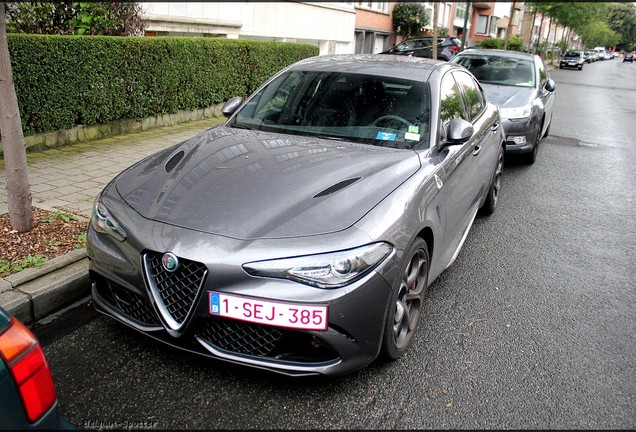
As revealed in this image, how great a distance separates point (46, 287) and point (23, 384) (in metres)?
1.99

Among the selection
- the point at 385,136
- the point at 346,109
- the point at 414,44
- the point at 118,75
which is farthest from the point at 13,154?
the point at 414,44

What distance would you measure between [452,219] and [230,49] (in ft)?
24.3

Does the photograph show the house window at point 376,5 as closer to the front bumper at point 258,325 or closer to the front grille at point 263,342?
the front bumper at point 258,325

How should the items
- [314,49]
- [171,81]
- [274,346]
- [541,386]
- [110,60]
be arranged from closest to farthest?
[274,346]
[541,386]
[110,60]
[171,81]
[314,49]

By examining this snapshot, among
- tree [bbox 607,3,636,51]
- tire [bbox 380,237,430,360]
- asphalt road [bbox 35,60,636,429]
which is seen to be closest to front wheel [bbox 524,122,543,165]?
asphalt road [bbox 35,60,636,429]

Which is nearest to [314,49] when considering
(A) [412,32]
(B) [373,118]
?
(B) [373,118]

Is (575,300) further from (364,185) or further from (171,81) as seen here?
(171,81)

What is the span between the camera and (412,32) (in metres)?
31.0

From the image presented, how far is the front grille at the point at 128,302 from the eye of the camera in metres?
2.65

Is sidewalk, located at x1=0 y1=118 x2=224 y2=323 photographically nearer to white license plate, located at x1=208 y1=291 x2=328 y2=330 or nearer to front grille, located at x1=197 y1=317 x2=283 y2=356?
front grille, located at x1=197 y1=317 x2=283 y2=356

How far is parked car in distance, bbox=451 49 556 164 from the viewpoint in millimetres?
7676

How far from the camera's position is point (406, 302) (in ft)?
9.89

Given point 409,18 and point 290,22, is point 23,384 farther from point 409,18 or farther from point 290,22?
point 409,18

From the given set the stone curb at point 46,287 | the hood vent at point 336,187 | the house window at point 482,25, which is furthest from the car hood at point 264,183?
the house window at point 482,25
